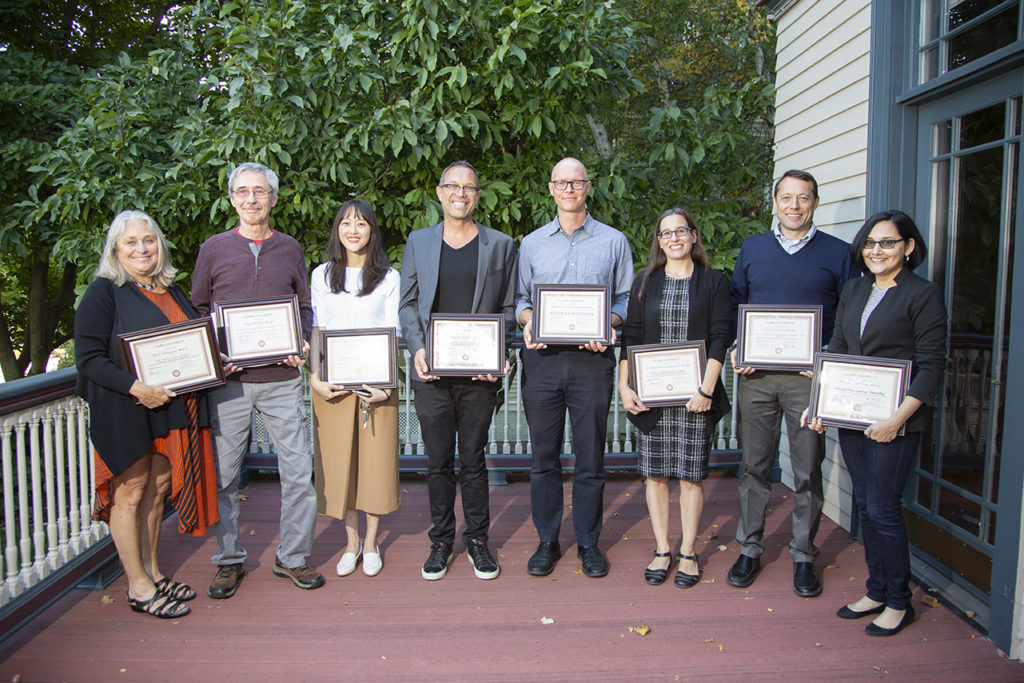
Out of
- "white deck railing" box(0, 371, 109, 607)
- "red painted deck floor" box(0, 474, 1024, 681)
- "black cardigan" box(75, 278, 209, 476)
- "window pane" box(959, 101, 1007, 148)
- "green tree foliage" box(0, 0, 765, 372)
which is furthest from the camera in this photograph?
"green tree foliage" box(0, 0, 765, 372)

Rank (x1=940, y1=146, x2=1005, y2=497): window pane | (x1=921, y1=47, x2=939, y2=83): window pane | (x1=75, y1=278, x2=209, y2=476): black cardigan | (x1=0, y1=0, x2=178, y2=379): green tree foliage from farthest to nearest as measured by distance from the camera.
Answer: (x1=0, y1=0, x2=178, y2=379): green tree foliage → (x1=921, y1=47, x2=939, y2=83): window pane → (x1=940, y1=146, x2=1005, y2=497): window pane → (x1=75, y1=278, x2=209, y2=476): black cardigan

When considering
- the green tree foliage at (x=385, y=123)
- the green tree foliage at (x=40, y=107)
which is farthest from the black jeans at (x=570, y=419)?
the green tree foliage at (x=40, y=107)

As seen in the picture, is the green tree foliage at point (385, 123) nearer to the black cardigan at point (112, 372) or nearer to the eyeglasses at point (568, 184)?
the eyeglasses at point (568, 184)

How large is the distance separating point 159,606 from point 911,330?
11.5 feet

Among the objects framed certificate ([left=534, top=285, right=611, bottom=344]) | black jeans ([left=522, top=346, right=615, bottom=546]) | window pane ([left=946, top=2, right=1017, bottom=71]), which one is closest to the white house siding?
window pane ([left=946, top=2, right=1017, bottom=71])

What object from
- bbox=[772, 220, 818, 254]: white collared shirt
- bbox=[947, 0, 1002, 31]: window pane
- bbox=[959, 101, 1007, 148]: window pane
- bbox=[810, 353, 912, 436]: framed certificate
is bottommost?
bbox=[810, 353, 912, 436]: framed certificate

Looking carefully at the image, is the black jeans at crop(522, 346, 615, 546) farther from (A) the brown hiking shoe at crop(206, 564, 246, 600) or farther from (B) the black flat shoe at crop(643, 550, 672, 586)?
(A) the brown hiking shoe at crop(206, 564, 246, 600)

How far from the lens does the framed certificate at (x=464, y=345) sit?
11.1 feet

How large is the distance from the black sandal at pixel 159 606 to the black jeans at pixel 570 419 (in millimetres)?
1756

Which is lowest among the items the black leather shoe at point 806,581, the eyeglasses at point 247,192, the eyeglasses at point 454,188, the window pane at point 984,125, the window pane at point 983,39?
the black leather shoe at point 806,581

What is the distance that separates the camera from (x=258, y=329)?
329 centimetres

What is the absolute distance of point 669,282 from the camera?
3430 millimetres

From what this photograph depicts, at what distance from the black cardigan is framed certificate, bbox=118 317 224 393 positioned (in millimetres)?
67

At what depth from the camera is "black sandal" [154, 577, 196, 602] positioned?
3348 millimetres
